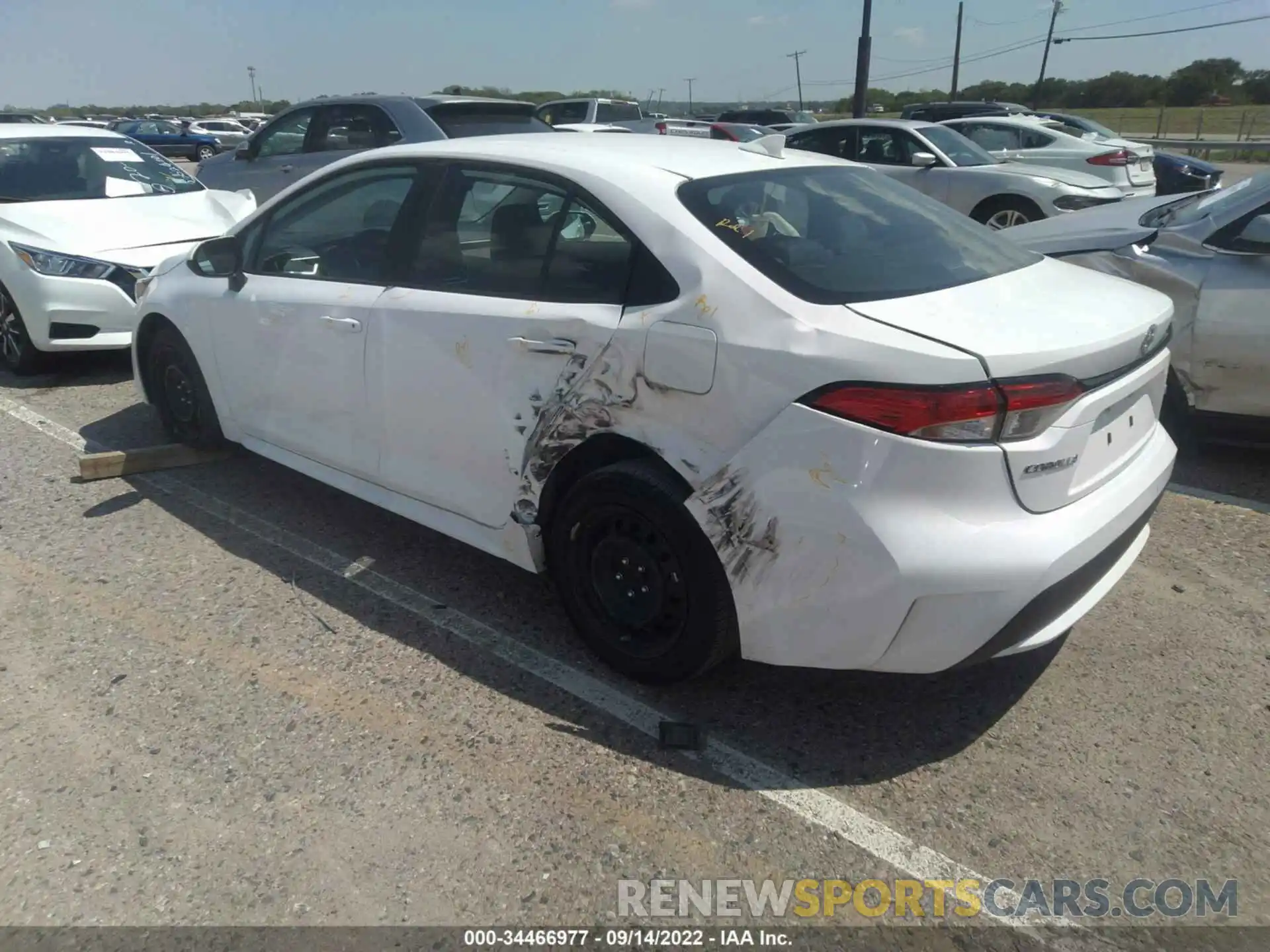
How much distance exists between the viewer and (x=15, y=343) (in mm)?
6465

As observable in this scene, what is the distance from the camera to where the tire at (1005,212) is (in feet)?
32.8

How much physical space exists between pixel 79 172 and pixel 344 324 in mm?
4953

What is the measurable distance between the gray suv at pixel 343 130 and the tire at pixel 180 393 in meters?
3.30

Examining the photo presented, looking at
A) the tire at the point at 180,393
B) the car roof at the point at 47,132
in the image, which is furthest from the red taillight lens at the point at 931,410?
the car roof at the point at 47,132

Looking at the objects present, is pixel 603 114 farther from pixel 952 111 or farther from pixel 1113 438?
pixel 1113 438

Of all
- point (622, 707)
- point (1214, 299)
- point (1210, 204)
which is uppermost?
point (1210, 204)

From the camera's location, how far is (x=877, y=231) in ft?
10.2

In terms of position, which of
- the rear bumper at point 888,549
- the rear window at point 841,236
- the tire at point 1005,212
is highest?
the rear window at point 841,236

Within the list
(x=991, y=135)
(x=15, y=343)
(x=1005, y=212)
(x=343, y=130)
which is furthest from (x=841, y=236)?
→ (x=991, y=135)

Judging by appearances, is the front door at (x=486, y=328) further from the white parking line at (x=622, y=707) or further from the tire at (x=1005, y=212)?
the tire at (x=1005, y=212)

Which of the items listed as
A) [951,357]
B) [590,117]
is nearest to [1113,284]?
[951,357]

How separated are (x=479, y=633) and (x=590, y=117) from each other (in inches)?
573

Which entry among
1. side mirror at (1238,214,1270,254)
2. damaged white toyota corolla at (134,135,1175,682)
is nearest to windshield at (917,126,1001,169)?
side mirror at (1238,214,1270,254)

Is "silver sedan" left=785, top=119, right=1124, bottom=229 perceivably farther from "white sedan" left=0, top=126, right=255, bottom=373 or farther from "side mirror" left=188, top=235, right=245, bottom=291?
"side mirror" left=188, top=235, right=245, bottom=291
